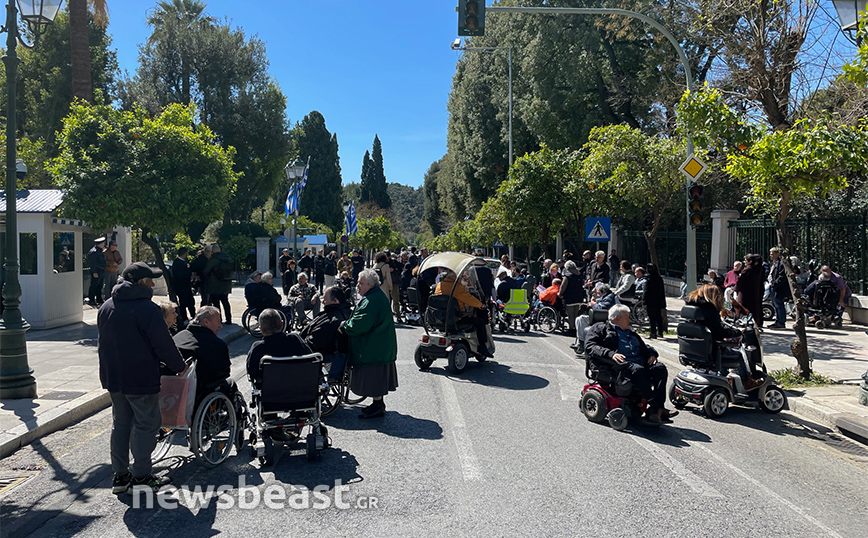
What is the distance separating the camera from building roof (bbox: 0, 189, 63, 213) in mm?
13727

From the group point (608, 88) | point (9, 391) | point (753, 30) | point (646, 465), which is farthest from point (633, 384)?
point (608, 88)

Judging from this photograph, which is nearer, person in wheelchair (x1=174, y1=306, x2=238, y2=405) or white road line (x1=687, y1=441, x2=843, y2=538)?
white road line (x1=687, y1=441, x2=843, y2=538)

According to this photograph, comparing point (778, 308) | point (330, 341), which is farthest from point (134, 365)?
point (778, 308)

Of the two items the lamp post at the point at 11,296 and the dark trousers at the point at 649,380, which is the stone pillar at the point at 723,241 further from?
the lamp post at the point at 11,296

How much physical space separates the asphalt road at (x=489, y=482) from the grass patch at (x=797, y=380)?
160cm

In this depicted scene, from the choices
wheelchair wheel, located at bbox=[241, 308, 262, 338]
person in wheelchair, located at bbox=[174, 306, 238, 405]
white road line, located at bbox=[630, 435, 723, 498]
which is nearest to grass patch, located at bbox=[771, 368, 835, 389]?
white road line, located at bbox=[630, 435, 723, 498]

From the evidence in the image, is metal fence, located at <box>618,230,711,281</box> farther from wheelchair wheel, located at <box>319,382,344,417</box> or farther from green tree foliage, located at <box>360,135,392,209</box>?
green tree foliage, located at <box>360,135,392,209</box>

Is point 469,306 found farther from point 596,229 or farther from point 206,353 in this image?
point 596,229

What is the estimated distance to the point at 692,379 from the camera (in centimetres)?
783

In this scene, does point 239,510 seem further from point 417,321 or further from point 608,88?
point 608,88


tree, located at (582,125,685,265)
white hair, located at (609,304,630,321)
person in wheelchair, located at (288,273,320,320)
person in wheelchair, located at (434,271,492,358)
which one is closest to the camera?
white hair, located at (609,304,630,321)

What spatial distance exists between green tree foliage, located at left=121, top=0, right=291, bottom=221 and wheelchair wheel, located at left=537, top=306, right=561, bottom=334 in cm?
2919

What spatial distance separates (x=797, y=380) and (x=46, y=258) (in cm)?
1458

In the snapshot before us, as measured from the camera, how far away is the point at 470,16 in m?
11.2
